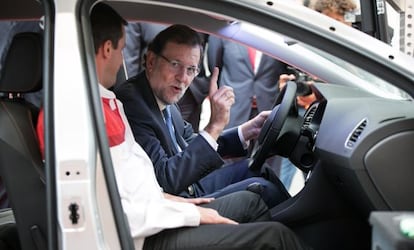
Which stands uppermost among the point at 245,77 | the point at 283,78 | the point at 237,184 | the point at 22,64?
the point at 22,64

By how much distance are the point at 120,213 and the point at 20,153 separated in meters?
0.34

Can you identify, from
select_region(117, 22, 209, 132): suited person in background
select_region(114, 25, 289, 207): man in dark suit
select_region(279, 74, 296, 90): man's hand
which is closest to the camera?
select_region(114, 25, 289, 207): man in dark suit

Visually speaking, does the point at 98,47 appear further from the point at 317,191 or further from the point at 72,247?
the point at 317,191

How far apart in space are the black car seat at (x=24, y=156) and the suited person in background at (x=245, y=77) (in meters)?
2.39

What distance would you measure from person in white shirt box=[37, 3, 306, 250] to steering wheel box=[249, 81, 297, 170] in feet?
1.83

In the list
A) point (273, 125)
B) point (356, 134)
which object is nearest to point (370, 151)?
point (356, 134)

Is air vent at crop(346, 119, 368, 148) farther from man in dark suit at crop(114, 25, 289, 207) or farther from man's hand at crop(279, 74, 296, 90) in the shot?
man's hand at crop(279, 74, 296, 90)

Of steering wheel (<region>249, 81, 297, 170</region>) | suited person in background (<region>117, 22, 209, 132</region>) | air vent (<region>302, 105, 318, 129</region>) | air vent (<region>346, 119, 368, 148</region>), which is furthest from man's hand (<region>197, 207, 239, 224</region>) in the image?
suited person in background (<region>117, 22, 209, 132</region>)

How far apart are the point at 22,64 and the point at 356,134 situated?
1.00 m

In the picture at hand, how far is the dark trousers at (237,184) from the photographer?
221 centimetres

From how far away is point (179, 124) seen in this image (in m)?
2.41

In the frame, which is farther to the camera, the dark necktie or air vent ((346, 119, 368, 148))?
the dark necktie

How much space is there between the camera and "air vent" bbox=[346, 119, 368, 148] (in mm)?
1671

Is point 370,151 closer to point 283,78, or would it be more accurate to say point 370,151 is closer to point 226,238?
point 226,238
